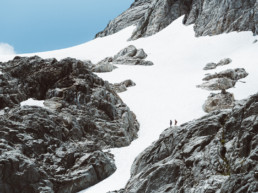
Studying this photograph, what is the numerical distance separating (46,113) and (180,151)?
595 inches

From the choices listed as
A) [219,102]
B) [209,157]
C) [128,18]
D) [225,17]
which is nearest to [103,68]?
[225,17]

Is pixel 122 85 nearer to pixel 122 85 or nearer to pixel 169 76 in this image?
pixel 122 85

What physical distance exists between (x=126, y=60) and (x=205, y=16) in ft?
79.1

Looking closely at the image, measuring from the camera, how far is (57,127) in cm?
2428

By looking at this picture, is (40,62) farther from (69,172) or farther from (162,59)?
(162,59)

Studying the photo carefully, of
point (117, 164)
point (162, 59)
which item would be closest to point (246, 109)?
point (117, 164)

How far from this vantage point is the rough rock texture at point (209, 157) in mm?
10547

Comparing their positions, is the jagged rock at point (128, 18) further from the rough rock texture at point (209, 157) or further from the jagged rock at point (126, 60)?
the rough rock texture at point (209, 157)

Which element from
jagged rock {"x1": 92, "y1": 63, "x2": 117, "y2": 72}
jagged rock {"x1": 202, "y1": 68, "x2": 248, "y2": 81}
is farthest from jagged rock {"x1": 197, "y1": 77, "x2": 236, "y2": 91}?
jagged rock {"x1": 92, "y1": 63, "x2": 117, "y2": 72}

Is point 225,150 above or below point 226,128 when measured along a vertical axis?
below

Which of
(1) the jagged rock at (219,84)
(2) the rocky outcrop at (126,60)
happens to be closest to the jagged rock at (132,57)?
(2) the rocky outcrop at (126,60)

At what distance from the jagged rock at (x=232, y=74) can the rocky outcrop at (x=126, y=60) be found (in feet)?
70.3

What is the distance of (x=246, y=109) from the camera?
13.6 m

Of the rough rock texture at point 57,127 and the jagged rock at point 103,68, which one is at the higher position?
the jagged rock at point 103,68
